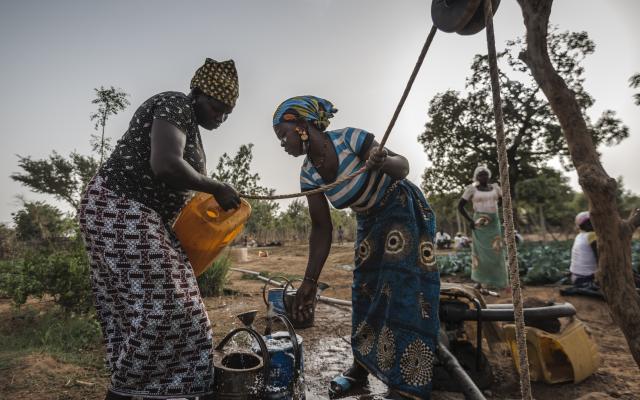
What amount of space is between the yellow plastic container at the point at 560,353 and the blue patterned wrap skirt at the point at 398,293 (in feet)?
2.82

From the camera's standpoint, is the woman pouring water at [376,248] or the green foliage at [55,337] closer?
the woman pouring water at [376,248]

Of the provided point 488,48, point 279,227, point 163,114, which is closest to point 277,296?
point 163,114

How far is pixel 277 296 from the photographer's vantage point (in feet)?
11.8

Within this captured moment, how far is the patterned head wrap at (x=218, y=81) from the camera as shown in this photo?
65.1 inches

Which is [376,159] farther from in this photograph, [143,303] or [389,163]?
[143,303]

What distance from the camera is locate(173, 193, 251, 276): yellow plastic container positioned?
1.59 m

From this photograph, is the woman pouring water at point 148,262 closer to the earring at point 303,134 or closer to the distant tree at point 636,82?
the earring at point 303,134

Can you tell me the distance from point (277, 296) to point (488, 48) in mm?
3229

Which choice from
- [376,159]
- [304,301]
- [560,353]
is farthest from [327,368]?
[376,159]

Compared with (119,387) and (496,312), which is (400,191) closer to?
(496,312)

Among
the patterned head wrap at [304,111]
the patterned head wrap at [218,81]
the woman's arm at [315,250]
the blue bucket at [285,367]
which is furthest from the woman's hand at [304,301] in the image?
the patterned head wrap at [218,81]

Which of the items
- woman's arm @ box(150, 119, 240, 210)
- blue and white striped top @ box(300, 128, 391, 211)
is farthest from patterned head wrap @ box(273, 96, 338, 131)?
woman's arm @ box(150, 119, 240, 210)

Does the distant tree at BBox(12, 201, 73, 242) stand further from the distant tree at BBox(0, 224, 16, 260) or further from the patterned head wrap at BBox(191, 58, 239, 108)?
the patterned head wrap at BBox(191, 58, 239, 108)

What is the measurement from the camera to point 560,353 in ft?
7.61
